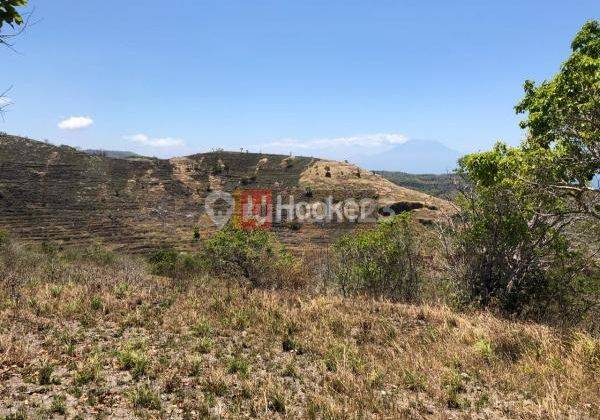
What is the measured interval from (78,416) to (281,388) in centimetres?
279

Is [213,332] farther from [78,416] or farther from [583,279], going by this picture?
[583,279]

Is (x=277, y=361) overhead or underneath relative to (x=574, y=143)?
underneath

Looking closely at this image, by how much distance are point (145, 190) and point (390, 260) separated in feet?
261

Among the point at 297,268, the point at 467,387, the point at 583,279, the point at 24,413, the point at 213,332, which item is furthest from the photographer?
the point at 297,268

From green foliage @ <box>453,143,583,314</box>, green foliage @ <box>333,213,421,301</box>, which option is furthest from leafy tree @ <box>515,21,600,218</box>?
green foliage @ <box>333,213,421,301</box>

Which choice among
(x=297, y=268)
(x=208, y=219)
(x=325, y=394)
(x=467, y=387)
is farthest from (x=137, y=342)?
(x=208, y=219)

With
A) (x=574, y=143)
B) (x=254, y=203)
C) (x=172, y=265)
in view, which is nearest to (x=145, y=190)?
(x=254, y=203)

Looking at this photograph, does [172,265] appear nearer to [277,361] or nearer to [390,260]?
[390,260]

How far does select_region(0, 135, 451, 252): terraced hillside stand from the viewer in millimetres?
68812

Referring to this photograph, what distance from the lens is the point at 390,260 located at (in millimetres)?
19266

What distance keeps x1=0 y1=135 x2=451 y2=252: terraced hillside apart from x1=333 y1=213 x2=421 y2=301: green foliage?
41.4 metres

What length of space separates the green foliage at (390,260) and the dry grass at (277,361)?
750 cm

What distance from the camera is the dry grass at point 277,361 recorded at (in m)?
6.06

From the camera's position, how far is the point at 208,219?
3238 inches
